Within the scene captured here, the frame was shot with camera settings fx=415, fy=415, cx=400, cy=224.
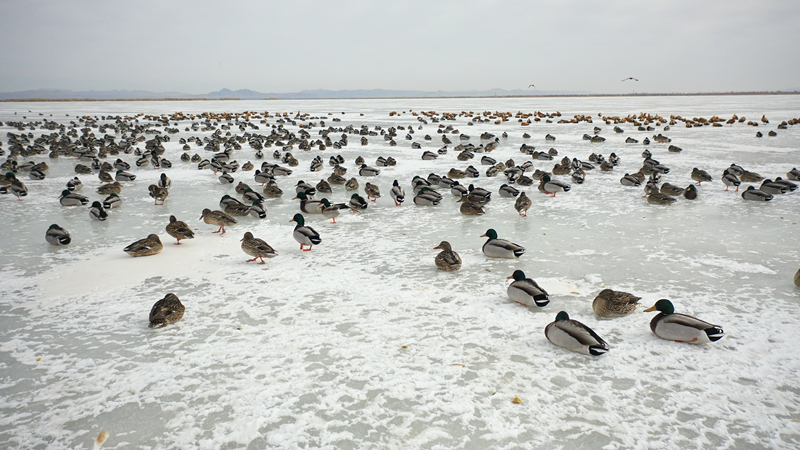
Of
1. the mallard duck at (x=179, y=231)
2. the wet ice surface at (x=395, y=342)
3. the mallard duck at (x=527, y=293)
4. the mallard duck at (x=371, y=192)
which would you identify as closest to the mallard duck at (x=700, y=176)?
the wet ice surface at (x=395, y=342)

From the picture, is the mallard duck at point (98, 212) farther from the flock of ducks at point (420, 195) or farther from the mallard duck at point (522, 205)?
the mallard duck at point (522, 205)

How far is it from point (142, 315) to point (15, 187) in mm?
9155

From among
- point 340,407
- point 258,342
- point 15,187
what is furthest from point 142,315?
point 15,187

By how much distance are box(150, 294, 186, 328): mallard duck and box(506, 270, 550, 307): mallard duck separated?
4.01m

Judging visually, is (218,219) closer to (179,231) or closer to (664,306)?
(179,231)

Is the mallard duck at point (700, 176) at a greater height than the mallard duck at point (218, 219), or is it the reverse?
the mallard duck at point (700, 176)

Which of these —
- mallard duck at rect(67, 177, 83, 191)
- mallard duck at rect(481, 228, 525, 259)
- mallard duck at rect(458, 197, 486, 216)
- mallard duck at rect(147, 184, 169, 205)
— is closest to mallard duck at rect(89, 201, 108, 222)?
mallard duck at rect(147, 184, 169, 205)

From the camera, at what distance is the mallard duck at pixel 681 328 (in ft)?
13.7

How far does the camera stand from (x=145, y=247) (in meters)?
6.96

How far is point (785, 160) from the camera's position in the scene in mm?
15055

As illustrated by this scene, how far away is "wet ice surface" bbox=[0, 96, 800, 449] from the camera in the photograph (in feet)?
10.7

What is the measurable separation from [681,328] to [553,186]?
7612mm

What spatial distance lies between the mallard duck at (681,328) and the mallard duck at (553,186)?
7.31 meters

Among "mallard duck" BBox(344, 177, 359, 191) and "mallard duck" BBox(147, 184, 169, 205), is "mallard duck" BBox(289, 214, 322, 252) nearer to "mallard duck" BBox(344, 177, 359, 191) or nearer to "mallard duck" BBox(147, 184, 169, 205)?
"mallard duck" BBox(344, 177, 359, 191)
